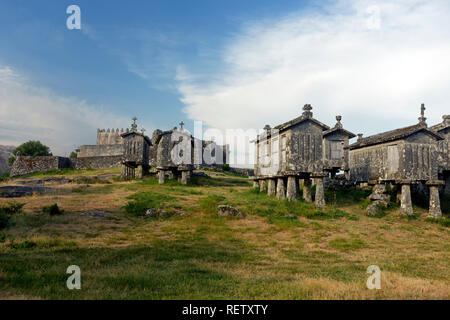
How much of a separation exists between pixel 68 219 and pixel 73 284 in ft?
31.7

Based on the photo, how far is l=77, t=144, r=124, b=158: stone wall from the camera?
58019 mm

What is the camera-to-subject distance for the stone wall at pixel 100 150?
58.0m

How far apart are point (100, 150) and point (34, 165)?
518 inches

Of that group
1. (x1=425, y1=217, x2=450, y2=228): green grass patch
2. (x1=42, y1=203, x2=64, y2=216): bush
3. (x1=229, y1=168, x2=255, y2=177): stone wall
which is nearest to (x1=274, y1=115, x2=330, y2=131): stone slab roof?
(x1=425, y1=217, x2=450, y2=228): green grass patch

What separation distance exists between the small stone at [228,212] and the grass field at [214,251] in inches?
19.2

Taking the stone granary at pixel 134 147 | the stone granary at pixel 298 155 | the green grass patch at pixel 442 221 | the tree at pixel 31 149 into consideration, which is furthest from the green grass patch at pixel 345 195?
the tree at pixel 31 149

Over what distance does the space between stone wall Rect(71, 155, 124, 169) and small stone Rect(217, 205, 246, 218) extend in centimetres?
3916

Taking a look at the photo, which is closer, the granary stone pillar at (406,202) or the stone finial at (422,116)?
the granary stone pillar at (406,202)

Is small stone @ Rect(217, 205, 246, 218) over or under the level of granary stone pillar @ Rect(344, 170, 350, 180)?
under

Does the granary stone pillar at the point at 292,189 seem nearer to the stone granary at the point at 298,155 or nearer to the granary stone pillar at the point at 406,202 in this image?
the stone granary at the point at 298,155

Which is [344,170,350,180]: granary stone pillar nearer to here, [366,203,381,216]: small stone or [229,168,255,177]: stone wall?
[366,203,381,216]: small stone

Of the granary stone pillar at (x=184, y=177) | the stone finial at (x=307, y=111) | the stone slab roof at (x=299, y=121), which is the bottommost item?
the granary stone pillar at (x=184, y=177)

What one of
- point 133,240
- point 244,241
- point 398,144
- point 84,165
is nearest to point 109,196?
point 133,240

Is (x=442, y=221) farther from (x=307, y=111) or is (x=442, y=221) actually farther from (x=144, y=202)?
(x=144, y=202)
